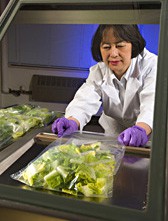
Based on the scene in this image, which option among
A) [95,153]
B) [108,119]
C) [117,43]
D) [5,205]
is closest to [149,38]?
[108,119]

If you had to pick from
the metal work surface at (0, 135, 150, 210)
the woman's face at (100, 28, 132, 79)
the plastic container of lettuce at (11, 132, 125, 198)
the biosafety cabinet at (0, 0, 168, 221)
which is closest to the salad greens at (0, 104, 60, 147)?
the biosafety cabinet at (0, 0, 168, 221)

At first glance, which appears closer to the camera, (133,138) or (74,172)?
(74,172)

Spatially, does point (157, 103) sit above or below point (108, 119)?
above

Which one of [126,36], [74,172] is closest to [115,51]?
[126,36]

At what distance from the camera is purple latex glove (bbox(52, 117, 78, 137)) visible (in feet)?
3.84

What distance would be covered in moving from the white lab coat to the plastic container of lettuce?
70 cm

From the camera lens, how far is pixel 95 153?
0.82 metres

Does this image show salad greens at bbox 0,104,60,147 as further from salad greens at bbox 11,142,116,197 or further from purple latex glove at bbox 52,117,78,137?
salad greens at bbox 11,142,116,197

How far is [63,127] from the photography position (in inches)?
48.9

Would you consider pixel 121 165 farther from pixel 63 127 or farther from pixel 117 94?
pixel 117 94

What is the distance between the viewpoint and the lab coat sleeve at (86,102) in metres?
1.54

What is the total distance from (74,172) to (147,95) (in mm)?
924

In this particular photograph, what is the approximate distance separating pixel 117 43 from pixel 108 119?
743mm

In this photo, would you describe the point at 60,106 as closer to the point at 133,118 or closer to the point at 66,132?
the point at 133,118
